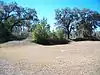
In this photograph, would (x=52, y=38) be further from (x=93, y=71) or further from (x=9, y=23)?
(x=93, y=71)

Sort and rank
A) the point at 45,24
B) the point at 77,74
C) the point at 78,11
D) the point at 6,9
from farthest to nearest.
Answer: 1. the point at 78,11
2. the point at 6,9
3. the point at 45,24
4. the point at 77,74

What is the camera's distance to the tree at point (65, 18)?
115ft

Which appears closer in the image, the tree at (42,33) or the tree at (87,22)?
the tree at (42,33)

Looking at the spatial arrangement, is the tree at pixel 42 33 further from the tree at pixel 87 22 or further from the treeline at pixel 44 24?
the tree at pixel 87 22

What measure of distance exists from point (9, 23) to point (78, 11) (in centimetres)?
1328

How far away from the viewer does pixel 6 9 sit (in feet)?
97.3

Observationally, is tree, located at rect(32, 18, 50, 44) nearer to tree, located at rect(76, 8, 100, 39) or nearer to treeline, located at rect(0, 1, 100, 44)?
treeline, located at rect(0, 1, 100, 44)

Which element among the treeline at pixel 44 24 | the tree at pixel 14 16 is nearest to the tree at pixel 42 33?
the treeline at pixel 44 24

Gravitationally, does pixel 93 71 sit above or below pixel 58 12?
below

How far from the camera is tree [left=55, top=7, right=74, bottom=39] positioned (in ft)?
115

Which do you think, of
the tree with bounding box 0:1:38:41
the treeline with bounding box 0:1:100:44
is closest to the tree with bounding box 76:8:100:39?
the treeline with bounding box 0:1:100:44

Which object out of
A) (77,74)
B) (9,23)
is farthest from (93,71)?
(9,23)

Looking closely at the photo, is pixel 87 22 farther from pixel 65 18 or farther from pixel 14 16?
pixel 14 16

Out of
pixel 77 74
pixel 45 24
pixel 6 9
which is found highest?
pixel 6 9
